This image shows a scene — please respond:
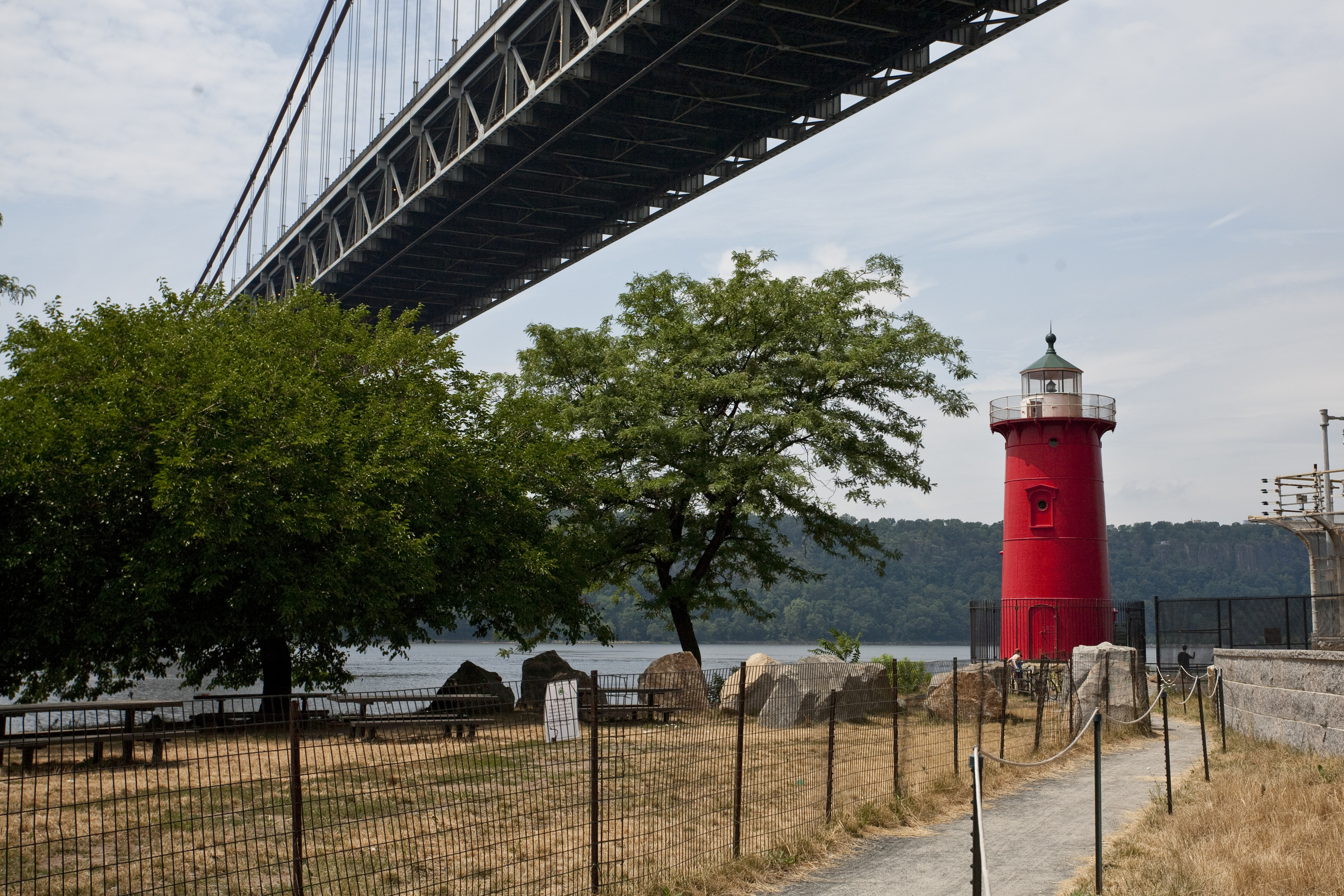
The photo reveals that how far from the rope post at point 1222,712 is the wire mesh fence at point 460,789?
260cm

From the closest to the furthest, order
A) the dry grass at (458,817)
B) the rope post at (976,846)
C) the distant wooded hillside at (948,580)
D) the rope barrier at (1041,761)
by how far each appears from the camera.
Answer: the rope post at (976,846) < the dry grass at (458,817) < the rope barrier at (1041,761) < the distant wooded hillside at (948,580)

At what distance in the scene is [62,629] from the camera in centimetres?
1864

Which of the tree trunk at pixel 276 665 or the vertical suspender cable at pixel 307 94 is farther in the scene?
the vertical suspender cable at pixel 307 94

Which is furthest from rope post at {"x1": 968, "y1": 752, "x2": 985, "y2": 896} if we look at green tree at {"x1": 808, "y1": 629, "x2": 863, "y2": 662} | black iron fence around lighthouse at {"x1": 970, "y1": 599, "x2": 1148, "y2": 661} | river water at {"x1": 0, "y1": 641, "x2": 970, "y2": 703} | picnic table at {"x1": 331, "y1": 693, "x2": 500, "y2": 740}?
black iron fence around lighthouse at {"x1": 970, "y1": 599, "x2": 1148, "y2": 661}

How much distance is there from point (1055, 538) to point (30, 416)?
2633cm

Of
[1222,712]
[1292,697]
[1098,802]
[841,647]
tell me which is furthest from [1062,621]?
[1098,802]

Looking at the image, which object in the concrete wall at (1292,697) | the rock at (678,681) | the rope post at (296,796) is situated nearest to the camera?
the rope post at (296,796)

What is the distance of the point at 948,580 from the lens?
180000 millimetres

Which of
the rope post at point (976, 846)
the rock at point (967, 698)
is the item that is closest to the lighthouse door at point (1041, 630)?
the rock at point (967, 698)

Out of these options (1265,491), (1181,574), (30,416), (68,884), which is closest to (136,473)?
(30,416)

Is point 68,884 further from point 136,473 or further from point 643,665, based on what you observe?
point 643,665

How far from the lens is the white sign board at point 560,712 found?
40.9 ft

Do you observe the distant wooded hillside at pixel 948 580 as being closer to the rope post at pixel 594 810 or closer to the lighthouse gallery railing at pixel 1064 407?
the lighthouse gallery railing at pixel 1064 407

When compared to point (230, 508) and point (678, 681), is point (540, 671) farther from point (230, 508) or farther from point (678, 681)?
point (230, 508)
